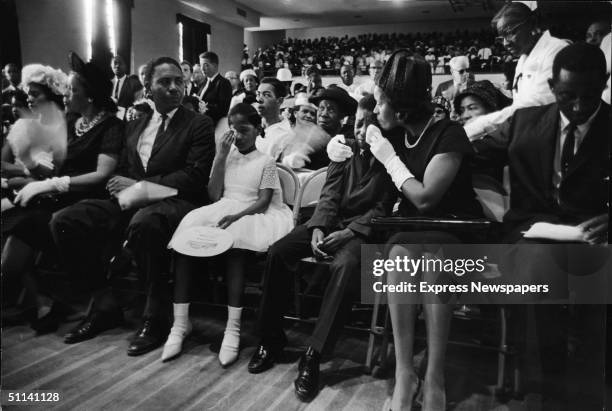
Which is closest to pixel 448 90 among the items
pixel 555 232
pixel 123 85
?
pixel 555 232

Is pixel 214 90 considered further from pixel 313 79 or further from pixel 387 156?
pixel 387 156

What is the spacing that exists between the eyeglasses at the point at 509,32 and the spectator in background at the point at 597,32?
250mm

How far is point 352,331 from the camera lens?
7.98 feet

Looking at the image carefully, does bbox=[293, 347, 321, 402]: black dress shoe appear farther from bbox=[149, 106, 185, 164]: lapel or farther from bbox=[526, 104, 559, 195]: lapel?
bbox=[149, 106, 185, 164]: lapel

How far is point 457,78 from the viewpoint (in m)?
1.97

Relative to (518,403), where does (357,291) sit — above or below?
A: above

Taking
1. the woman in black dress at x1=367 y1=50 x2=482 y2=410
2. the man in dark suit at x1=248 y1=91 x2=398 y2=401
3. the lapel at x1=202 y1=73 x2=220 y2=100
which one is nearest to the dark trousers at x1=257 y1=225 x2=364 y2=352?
the man in dark suit at x1=248 y1=91 x2=398 y2=401

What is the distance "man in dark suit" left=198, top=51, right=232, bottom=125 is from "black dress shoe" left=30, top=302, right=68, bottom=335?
139 centimetres

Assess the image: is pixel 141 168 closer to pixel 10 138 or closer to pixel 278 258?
pixel 10 138

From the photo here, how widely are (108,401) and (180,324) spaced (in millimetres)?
508

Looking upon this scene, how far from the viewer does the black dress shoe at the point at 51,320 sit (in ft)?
7.98

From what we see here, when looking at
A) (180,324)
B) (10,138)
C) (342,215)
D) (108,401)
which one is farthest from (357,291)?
(10,138)

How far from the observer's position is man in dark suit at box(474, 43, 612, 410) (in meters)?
1.57

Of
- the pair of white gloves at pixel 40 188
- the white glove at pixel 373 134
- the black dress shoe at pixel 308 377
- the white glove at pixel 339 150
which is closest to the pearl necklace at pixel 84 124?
the pair of white gloves at pixel 40 188
